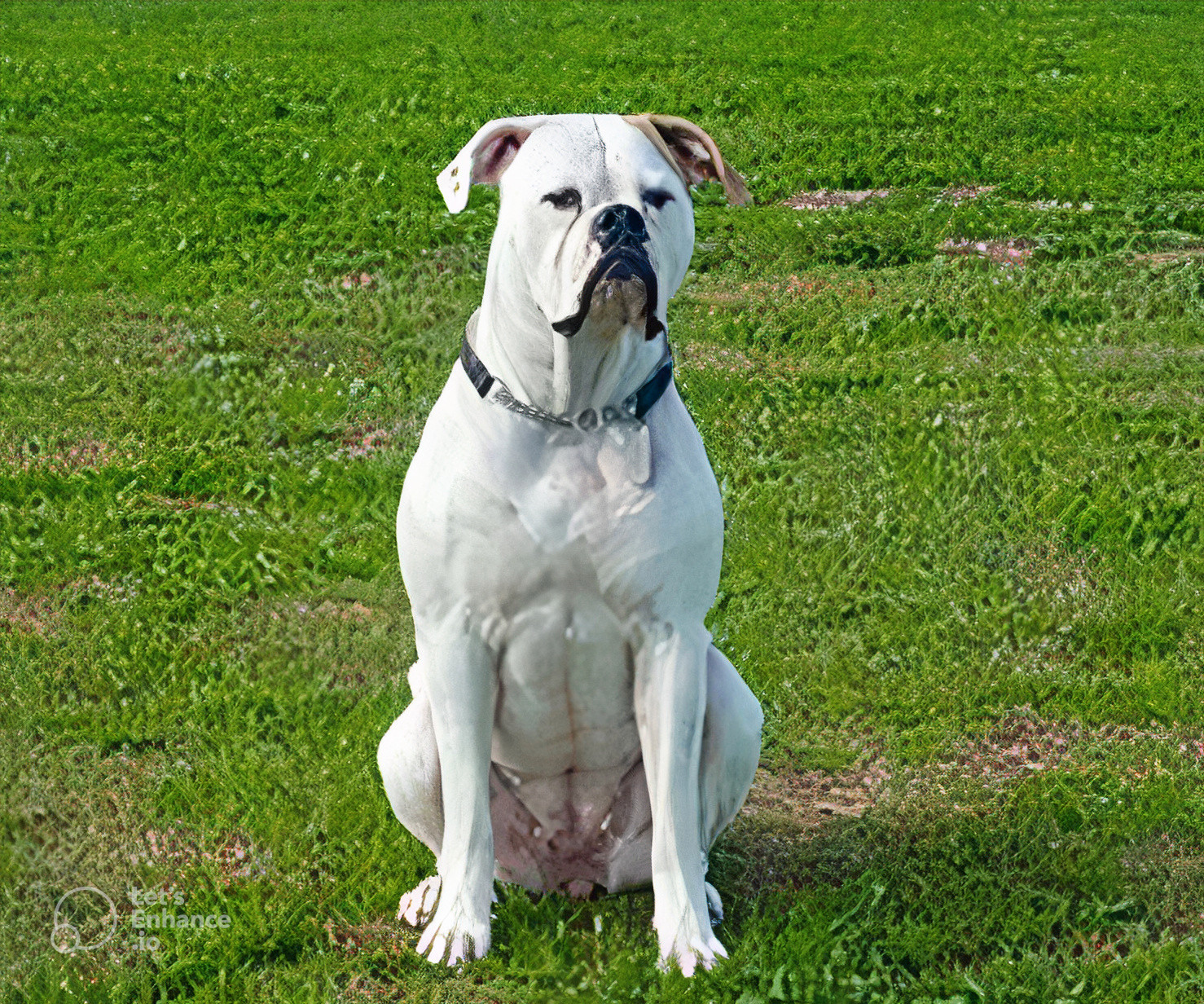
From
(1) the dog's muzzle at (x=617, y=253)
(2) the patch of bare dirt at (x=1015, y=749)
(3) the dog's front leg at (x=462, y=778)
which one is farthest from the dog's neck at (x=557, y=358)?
(2) the patch of bare dirt at (x=1015, y=749)

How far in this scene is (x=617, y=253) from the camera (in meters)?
3.41

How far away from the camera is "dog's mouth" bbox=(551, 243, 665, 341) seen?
3.41 meters

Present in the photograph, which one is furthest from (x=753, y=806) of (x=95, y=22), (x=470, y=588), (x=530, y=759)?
(x=95, y=22)

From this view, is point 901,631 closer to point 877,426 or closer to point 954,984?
point 877,426

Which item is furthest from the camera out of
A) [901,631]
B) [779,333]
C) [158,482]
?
[779,333]

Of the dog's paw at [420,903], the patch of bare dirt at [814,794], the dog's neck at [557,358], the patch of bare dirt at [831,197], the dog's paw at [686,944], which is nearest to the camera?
the dog's neck at [557,358]

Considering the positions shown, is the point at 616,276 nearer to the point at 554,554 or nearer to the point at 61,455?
the point at 554,554

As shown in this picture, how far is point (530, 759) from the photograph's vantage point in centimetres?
429

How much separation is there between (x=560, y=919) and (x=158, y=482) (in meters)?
3.54

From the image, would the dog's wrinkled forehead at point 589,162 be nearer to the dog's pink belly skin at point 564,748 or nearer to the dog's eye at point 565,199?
the dog's eye at point 565,199

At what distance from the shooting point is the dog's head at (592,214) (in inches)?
136

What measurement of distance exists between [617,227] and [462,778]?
1.62 meters

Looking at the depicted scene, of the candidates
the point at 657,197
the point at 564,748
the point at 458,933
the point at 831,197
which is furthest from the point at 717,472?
the point at 657,197

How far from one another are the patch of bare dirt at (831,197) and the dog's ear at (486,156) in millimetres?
5772
